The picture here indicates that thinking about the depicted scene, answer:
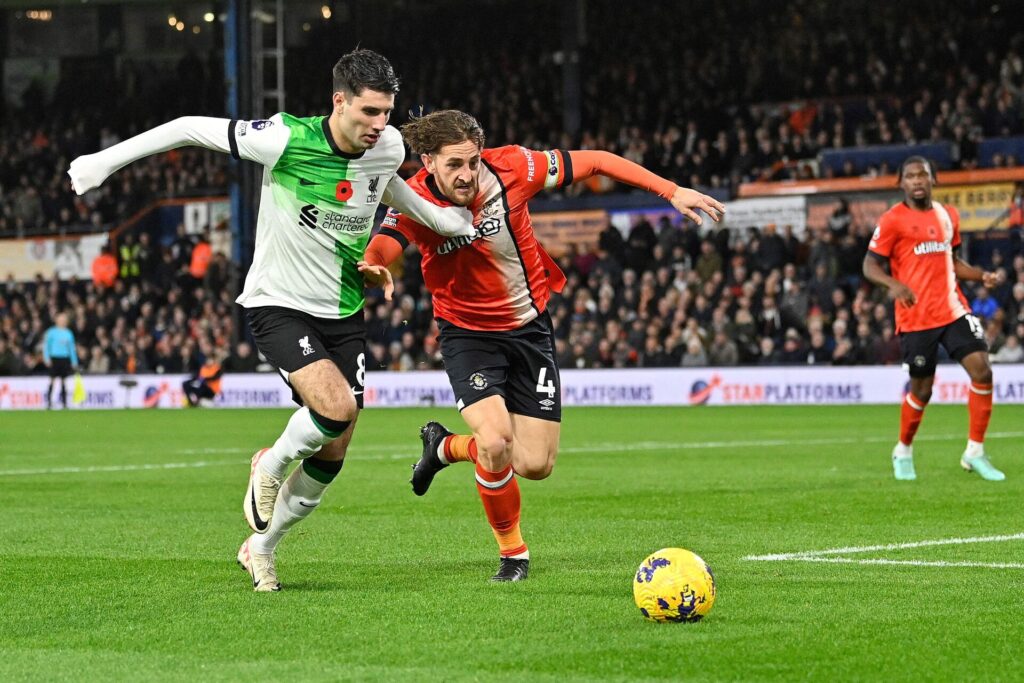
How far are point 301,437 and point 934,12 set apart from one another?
101ft

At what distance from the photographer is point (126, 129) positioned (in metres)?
43.5

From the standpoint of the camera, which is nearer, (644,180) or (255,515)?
(255,515)

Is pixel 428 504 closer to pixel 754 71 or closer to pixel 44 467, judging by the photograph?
pixel 44 467

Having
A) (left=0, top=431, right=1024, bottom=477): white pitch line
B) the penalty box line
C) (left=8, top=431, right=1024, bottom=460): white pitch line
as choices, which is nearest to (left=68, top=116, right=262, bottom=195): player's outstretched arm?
the penalty box line

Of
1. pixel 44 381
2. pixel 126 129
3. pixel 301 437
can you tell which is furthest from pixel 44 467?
pixel 126 129

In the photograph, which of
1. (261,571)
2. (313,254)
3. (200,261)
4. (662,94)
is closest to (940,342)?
Result: (313,254)

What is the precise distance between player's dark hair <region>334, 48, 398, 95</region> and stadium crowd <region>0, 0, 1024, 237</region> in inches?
953

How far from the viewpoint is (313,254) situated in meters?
7.04

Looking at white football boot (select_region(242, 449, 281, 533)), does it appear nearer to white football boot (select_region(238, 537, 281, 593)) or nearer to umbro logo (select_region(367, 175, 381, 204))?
white football boot (select_region(238, 537, 281, 593))

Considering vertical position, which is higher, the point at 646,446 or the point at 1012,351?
the point at 1012,351

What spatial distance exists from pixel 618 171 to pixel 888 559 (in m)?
2.19

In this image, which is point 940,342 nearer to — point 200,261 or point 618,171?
point 618,171

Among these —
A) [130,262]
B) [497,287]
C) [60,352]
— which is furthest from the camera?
[130,262]

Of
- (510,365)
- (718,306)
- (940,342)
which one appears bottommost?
(718,306)
